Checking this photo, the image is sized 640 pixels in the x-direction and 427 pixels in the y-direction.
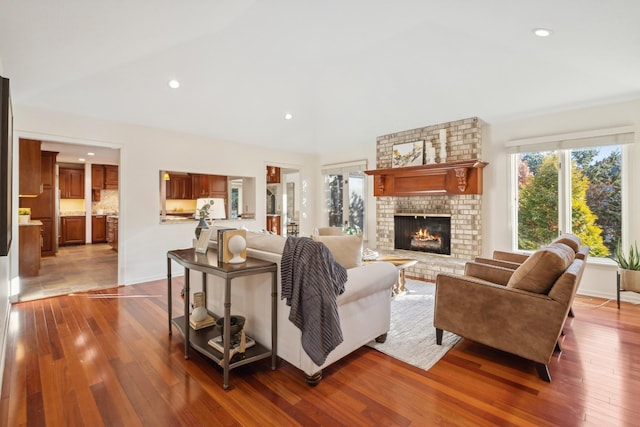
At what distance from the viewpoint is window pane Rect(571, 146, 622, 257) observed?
4148mm

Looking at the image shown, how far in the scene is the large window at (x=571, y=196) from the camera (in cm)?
417

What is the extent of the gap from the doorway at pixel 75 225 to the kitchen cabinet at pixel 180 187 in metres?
1.38

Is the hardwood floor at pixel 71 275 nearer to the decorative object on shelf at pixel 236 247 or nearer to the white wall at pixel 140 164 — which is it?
the white wall at pixel 140 164

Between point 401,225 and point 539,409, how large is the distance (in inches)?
163

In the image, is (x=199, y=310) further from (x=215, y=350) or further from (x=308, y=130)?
(x=308, y=130)

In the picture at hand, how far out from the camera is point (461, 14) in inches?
122

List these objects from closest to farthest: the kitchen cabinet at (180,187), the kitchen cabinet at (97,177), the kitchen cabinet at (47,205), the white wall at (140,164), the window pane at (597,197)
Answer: the window pane at (597,197), the white wall at (140,164), the kitchen cabinet at (47,205), the kitchen cabinet at (180,187), the kitchen cabinet at (97,177)

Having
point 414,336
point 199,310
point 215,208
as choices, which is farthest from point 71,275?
point 414,336

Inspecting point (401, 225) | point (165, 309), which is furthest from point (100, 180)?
point (401, 225)

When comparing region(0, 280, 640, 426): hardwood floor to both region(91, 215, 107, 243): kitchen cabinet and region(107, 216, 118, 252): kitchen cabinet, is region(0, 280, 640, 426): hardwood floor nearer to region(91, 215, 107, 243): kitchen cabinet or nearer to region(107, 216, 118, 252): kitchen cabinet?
region(107, 216, 118, 252): kitchen cabinet

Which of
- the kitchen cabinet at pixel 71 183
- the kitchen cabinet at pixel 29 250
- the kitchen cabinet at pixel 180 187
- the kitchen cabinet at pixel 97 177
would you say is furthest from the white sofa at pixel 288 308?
the kitchen cabinet at pixel 71 183

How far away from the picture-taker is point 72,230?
907 cm

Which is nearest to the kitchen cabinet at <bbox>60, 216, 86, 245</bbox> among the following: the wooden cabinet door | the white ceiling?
the wooden cabinet door

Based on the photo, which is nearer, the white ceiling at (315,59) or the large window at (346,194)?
the white ceiling at (315,59)
